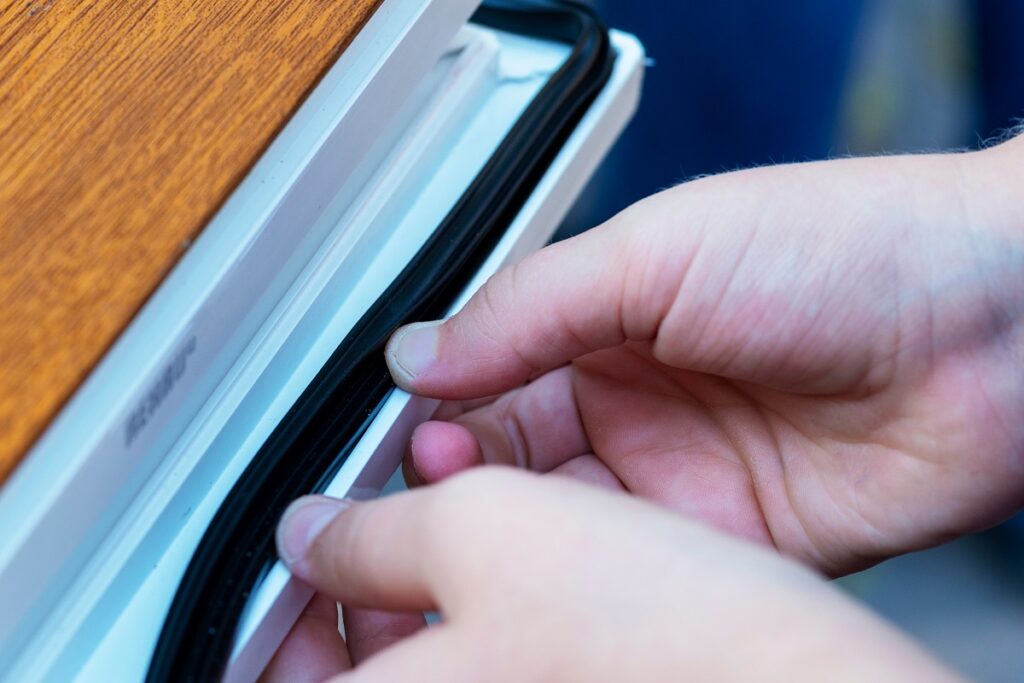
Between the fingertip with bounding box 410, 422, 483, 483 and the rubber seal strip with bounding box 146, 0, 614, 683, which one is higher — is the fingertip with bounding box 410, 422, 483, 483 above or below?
below

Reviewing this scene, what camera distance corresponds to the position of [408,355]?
1.41ft

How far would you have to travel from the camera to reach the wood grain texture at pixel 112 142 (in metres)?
0.32

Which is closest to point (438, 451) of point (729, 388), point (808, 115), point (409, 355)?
point (409, 355)

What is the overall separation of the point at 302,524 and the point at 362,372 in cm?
8

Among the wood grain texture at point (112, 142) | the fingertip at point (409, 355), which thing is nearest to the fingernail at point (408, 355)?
the fingertip at point (409, 355)

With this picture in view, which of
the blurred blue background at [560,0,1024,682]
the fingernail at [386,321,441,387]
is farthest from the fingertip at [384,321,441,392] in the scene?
the blurred blue background at [560,0,1024,682]

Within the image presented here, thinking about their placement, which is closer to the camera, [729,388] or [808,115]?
[729,388]

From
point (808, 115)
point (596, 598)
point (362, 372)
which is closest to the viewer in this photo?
point (596, 598)

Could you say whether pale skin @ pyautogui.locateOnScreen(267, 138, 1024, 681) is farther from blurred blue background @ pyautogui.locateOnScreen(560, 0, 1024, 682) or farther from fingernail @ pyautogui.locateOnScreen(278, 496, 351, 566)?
blurred blue background @ pyautogui.locateOnScreen(560, 0, 1024, 682)

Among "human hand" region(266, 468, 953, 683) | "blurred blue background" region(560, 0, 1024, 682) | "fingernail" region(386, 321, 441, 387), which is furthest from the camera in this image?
"blurred blue background" region(560, 0, 1024, 682)

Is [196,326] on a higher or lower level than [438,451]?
higher

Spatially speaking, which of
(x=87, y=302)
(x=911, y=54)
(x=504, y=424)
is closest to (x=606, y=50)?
(x=504, y=424)

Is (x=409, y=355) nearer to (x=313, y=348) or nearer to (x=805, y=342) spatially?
(x=313, y=348)

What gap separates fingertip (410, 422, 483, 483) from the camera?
453 millimetres
